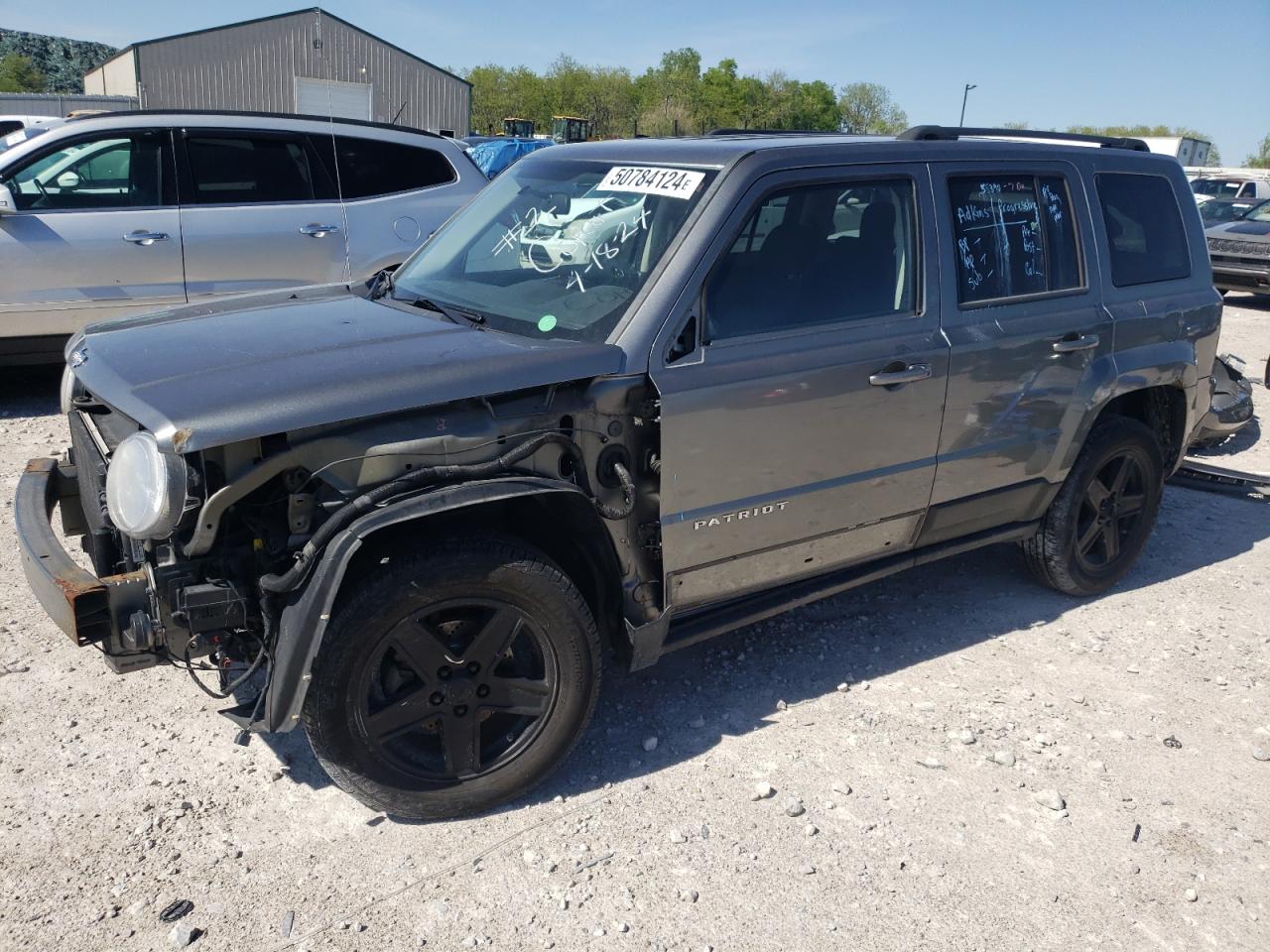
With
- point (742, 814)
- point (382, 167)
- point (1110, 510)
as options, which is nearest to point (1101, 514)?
point (1110, 510)

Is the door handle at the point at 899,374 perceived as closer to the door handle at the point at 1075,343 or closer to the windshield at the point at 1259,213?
the door handle at the point at 1075,343

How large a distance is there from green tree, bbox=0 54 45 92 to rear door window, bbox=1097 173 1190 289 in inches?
2536

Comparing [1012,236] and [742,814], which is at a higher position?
[1012,236]

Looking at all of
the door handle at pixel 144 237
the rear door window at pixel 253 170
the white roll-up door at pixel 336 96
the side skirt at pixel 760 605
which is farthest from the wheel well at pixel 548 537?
the white roll-up door at pixel 336 96

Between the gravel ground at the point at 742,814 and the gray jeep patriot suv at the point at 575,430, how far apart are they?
11.8 inches

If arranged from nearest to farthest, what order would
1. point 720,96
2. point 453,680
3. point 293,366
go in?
1. point 293,366
2. point 453,680
3. point 720,96

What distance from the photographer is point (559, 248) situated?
143 inches

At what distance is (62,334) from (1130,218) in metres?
6.42

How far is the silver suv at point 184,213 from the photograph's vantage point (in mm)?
6746

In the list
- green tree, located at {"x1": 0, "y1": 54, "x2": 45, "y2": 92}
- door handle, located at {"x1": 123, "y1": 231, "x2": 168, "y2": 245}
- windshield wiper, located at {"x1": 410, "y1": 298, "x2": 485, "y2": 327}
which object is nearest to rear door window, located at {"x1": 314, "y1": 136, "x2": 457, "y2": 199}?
door handle, located at {"x1": 123, "y1": 231, "x2": 168, "y2": 245}

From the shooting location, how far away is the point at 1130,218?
15.0 ft

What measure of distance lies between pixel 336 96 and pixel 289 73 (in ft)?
6.08

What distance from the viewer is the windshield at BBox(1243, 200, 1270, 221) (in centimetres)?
1542

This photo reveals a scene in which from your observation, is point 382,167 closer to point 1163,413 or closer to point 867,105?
point 1163,413
